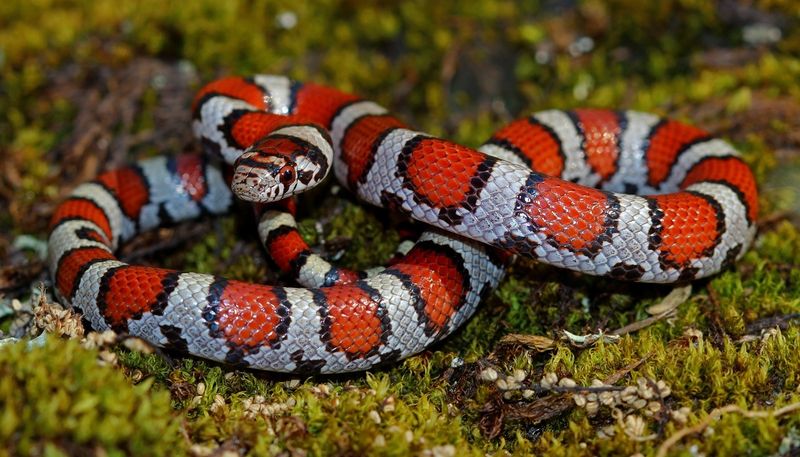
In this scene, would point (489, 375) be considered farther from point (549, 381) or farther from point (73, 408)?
point (73, 408)

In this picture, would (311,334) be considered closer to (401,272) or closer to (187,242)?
(401,272)

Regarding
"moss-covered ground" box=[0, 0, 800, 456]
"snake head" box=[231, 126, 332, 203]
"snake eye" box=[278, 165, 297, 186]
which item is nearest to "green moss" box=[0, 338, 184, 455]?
"moss-covered ground" box=[0, 0, 800, 456]

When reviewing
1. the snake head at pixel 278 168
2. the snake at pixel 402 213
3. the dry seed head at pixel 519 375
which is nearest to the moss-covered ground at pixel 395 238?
the dry seed head at pixel 519 375

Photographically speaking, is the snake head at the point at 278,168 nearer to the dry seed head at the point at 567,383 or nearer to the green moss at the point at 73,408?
the green moss at the point at 73,408

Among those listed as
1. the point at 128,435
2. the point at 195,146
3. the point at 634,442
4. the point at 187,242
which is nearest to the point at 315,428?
the point at 128,435

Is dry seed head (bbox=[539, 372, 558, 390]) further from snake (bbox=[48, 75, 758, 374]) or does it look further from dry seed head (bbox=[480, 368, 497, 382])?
snake (bbox=[48, 75, 758, 374])
